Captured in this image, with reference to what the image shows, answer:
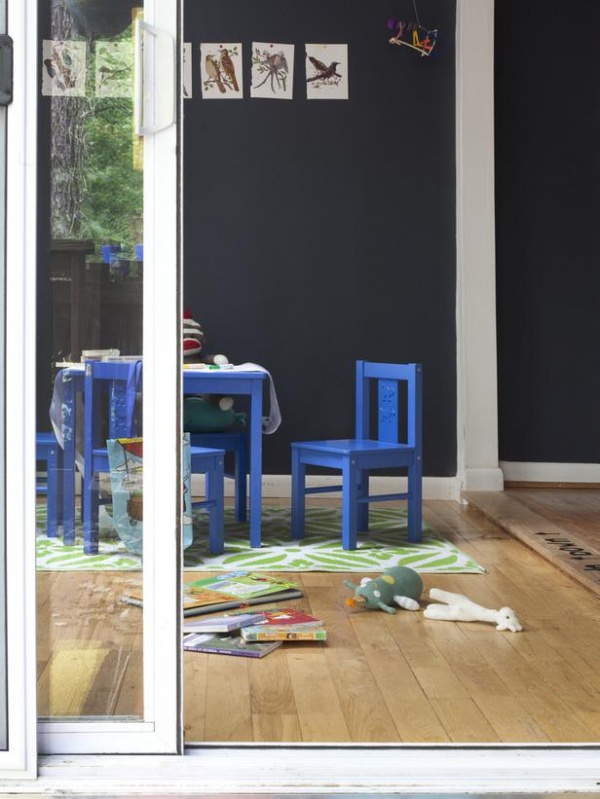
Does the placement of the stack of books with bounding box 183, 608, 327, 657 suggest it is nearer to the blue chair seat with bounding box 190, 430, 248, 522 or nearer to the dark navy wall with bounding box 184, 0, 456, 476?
the blue chair seat with bounding box 190, 430, 248, 522

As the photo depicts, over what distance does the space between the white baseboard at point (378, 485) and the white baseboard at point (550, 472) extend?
39 cm

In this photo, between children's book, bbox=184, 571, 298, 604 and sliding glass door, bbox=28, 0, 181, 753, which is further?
children's book, bbox=184, 571, 298, 604

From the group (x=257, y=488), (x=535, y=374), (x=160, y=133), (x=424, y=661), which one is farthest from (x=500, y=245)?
(x=160, y=133)

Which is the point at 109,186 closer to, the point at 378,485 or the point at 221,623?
the point at 221,623

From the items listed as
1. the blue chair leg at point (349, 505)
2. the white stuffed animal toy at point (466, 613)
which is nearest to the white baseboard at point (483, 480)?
the blue chair leg at point (349, 505)

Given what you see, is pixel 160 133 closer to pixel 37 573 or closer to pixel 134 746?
pixel 37 573

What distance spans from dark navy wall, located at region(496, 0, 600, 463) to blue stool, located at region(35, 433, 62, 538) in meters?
4.54

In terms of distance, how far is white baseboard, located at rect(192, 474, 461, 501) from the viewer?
6.06m

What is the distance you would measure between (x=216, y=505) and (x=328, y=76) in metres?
2.79

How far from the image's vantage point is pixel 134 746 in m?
2.00

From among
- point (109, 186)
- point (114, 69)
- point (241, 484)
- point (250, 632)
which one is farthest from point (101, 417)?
point (241, 484)

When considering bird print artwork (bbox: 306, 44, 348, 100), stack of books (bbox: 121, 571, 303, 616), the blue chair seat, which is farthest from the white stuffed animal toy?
bird print artwork (bbox: 306, 44, 348, 100)

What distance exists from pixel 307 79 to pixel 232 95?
41cm

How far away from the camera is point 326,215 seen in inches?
240
